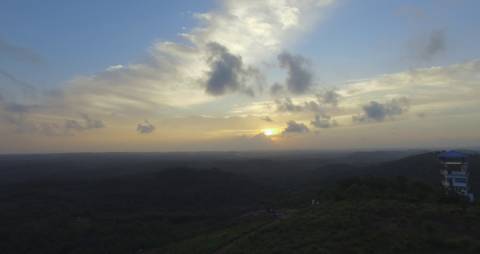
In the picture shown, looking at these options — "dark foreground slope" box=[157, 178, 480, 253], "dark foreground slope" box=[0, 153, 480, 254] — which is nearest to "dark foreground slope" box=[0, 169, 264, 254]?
"dark foreground slope" box=[0, 153, 480, 254]

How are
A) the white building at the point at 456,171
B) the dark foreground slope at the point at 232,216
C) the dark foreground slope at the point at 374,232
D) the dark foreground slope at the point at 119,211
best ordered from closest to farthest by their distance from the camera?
the dark foreground slope at the point at 374,232 → the dark foreground slope at the point at 232,216 → the white building at the point at 456,171 → the dark foreground slope at the point at 119,211

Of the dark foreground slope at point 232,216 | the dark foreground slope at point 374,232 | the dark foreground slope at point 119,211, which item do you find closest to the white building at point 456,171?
the dark foreground slope at point 232,216

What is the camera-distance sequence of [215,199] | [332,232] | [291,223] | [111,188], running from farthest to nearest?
[111,188] < [215,199] < [291,223] < [332,232]

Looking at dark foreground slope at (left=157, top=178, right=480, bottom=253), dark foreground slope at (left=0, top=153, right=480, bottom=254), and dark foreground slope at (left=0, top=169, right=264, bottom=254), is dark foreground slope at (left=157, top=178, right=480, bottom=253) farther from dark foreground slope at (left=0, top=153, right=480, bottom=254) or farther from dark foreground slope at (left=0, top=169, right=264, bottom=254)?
dark foreground slope at (left=0, top=169, right=264, bottom=254)

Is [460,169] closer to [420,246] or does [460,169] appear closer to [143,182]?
[420,246]

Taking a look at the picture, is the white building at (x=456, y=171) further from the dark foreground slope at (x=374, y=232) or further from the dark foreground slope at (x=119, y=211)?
the dark foreground slope at (x=119, y=211)

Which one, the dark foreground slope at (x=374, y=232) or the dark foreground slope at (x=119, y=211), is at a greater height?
the dark foreground slope at (x=374, y=232)

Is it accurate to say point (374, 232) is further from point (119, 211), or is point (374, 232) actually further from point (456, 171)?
point (119, 211)

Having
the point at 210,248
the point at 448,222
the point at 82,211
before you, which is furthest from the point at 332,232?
the point at 82,211
